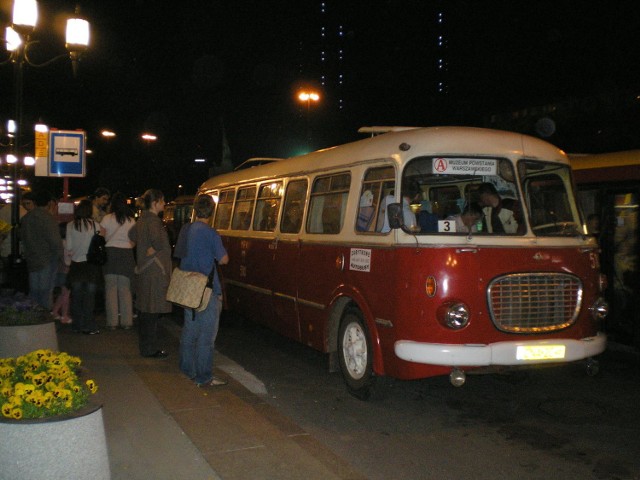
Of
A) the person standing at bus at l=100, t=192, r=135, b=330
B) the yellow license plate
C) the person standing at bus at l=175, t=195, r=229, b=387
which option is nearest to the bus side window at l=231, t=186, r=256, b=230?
the person standing at bus at l=100, t=192, r=135, b=330

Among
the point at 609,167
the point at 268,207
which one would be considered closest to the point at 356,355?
the point at 268,207

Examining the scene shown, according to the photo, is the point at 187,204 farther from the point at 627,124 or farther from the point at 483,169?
the point at 483,169

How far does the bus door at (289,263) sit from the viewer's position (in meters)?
8.48

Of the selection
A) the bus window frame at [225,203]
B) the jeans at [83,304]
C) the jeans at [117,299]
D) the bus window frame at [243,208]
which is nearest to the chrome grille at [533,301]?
the bus window frame at [243,208]

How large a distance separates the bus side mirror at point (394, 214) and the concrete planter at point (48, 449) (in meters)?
3.38

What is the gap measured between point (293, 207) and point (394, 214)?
3009 millimetres

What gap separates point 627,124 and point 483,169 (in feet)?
52.5

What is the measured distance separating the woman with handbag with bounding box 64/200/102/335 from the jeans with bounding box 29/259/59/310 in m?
0.39

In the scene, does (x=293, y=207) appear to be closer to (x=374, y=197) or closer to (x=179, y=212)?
(x=374, y=197)

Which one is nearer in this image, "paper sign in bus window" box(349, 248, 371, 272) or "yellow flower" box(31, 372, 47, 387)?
"yellow flower" box(31, 372, 47, 387)

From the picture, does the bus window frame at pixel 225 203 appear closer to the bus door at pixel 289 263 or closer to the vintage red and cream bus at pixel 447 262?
the bus door at pixel 289 263

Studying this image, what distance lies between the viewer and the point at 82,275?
949 cm

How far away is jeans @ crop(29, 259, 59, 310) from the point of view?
9.01 m

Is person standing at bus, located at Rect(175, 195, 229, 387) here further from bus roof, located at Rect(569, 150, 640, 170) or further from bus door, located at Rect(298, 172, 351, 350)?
bus roof, located at Rect(569, 150, 640, 170)
